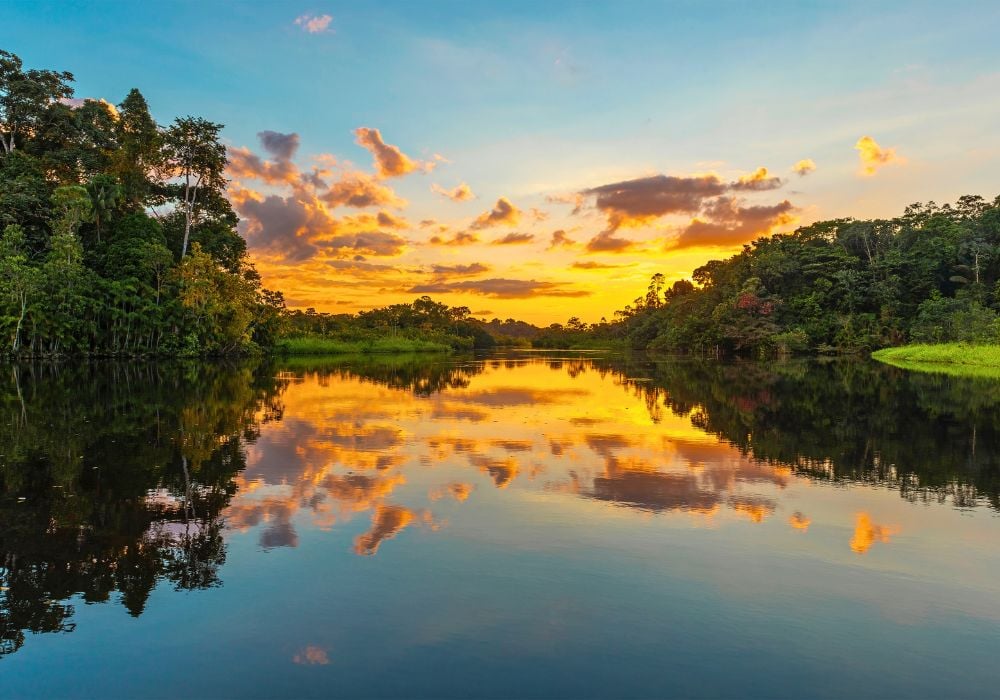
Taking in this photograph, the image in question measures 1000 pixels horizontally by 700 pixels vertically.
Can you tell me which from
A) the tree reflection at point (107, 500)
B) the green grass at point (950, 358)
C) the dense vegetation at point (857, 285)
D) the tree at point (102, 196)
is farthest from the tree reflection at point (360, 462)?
the dense vegetation at point (857, 285)

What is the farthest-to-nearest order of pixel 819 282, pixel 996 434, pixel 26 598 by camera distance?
1. pixel 819 282
2. pixel 996 434
3. pixel 26 598

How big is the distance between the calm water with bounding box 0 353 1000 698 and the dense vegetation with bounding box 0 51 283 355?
108ft

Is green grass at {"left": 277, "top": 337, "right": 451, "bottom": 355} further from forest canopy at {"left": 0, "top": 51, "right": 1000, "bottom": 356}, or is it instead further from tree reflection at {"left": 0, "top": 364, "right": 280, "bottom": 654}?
tree reflection at {"left": 0, "top": 364, "right": 280, "bottom": 654}

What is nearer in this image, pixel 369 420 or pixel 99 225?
pixel 369 420

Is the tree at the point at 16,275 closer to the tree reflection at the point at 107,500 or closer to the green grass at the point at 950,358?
the tree reflection at the point at 107,500

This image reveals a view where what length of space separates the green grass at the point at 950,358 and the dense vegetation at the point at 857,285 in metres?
3.52

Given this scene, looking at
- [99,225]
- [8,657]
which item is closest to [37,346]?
[99,225]

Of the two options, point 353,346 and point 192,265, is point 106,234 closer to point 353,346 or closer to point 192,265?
point 192,265

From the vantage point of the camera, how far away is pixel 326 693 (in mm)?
3812

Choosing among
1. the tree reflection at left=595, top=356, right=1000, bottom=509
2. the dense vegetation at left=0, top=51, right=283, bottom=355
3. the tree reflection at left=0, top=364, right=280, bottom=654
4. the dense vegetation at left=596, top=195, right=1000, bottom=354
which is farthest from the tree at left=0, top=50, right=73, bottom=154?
the dense vegetation at left=596, top=195, right=1000, bottom=354

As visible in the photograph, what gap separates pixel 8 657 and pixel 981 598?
770 cm

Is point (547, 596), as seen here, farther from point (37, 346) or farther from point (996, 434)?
point (37, 346)

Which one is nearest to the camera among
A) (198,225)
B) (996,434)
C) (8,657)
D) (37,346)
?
(8,657)

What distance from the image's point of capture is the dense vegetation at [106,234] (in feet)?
127
